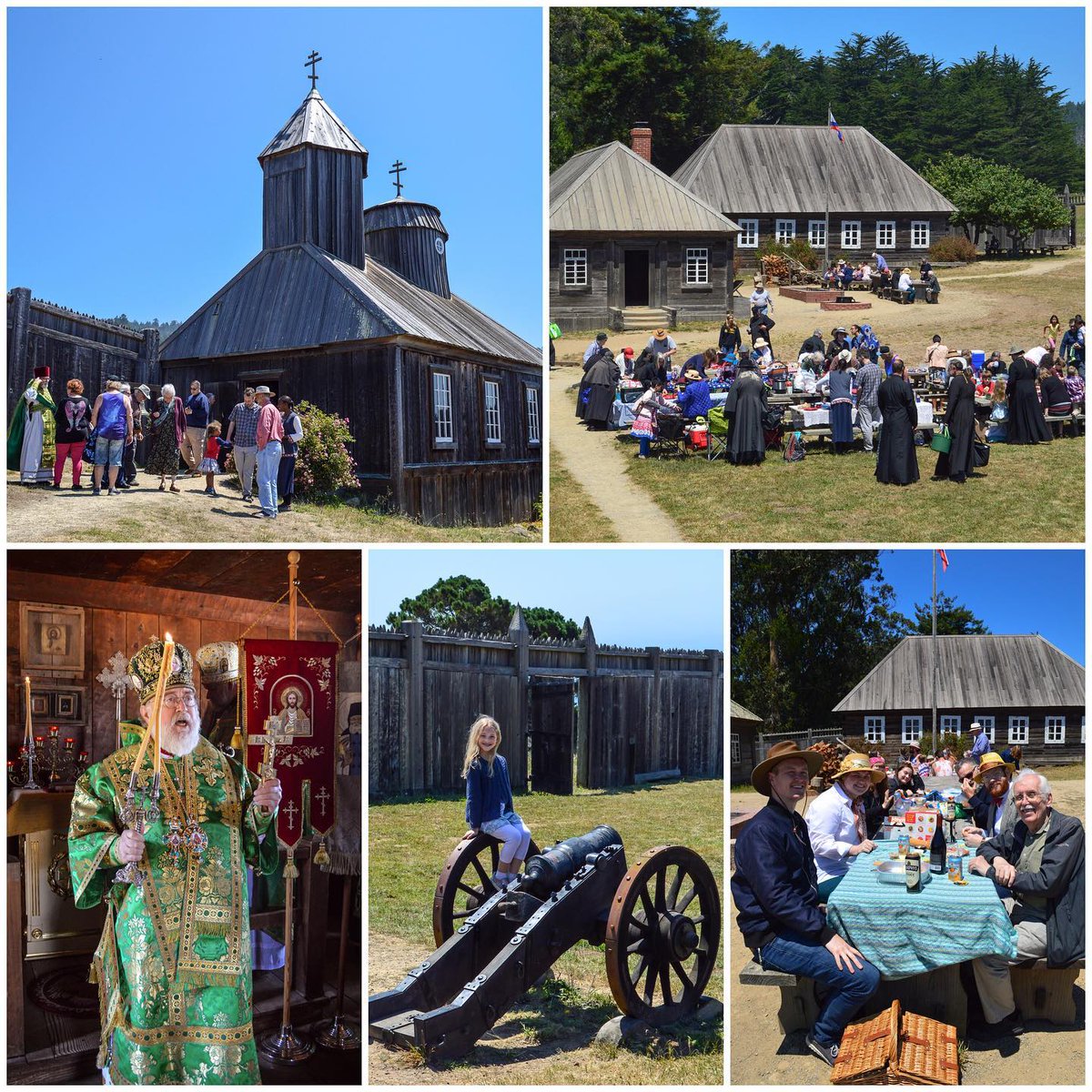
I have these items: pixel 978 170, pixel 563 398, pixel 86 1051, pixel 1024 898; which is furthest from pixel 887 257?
pixel 86 1051

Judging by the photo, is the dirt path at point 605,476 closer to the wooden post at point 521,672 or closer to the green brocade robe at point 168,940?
the wooden post at point 521,672

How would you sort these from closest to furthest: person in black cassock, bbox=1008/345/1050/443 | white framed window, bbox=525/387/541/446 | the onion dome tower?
person in black cassock, bbox=1008/345/1050/443, white framed window, bbox=525/387/541/446, the onion dome tower

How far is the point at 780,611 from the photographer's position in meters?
9.82

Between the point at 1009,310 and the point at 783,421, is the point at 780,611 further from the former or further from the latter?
the point at 1009,310

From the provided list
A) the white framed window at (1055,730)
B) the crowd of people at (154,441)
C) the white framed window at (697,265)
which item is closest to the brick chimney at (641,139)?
the white framed window at (697,265)

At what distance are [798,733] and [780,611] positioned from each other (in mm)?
1533

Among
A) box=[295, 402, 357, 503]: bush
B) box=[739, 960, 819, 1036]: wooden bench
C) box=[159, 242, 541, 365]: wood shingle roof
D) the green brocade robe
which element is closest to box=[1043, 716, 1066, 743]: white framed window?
box=[739, 960, 819, 1036]: wooden bench

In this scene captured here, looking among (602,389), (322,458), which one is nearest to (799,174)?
(602,389)

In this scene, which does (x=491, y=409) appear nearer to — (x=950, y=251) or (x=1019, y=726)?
(x=1019, y=726)

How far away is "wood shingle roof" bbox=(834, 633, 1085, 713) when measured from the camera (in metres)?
12.2

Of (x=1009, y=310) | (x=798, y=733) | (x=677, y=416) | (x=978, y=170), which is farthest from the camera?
(x=978, y=170)

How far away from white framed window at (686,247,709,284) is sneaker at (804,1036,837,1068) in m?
18.1

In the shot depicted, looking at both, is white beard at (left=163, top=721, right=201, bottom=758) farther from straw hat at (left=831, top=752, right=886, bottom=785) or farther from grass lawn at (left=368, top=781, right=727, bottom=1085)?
straw hat at (left=831, top=752, right=886, bottom=785)

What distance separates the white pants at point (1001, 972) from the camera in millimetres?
6379
